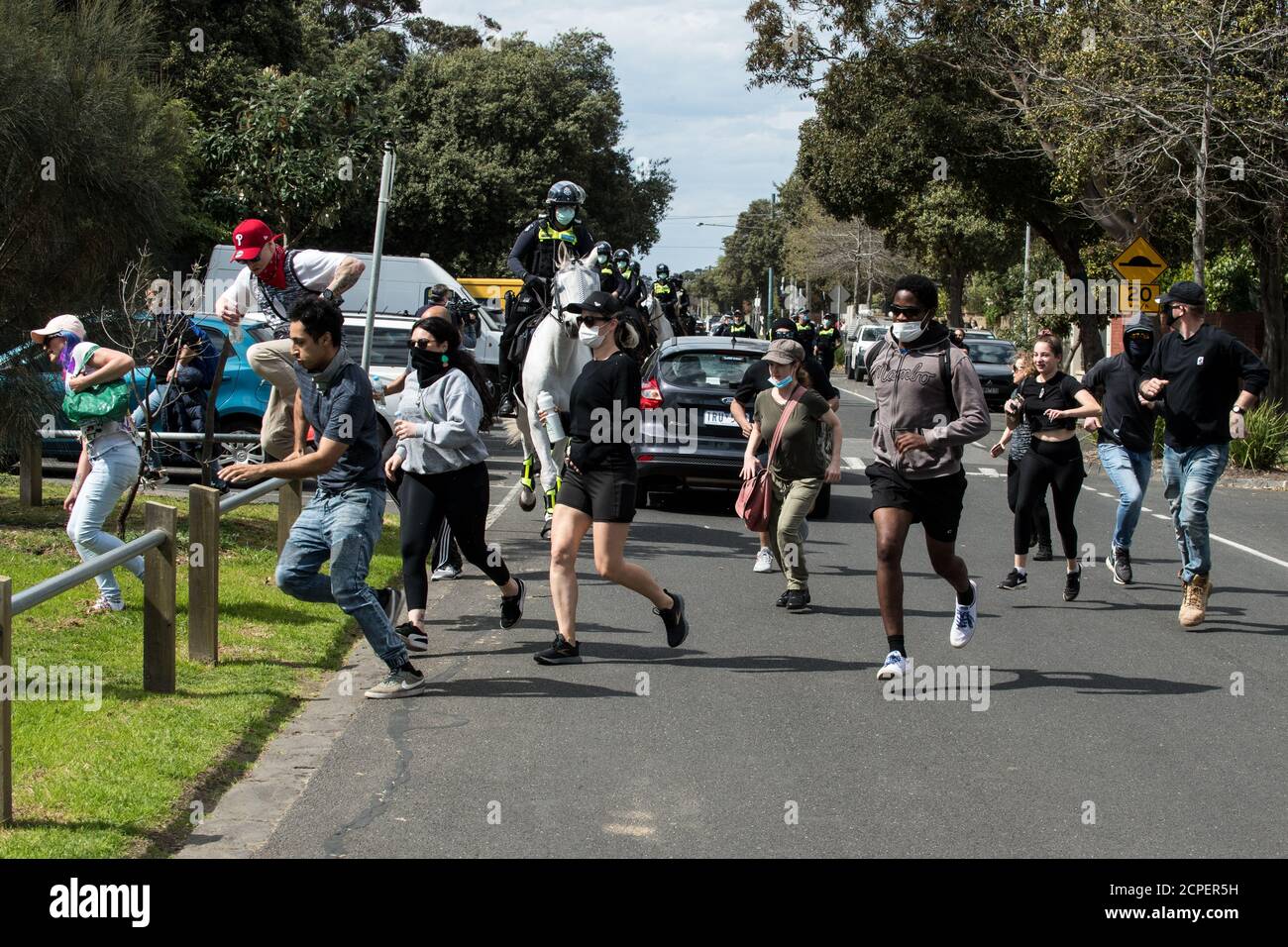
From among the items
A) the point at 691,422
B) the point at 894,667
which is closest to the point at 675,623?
the point at 894,667

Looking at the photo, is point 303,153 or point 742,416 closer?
point 742,416

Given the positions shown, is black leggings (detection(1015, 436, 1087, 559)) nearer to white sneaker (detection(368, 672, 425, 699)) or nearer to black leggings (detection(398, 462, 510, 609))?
black leggings (detection(398, 462, 510, 609))

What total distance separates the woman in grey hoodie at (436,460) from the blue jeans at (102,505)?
1.65 metres

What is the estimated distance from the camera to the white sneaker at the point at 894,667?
805 cm

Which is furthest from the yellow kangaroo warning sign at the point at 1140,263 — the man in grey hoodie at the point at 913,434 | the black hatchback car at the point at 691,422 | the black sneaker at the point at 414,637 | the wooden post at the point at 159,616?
the wooden post at the point at 159,616

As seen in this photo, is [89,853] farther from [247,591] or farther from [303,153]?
[303,153]

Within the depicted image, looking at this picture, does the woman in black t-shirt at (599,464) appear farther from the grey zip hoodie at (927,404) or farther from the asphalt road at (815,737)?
the grey zip hoodie at (927,404)

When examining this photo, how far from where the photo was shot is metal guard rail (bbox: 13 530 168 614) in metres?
5.62

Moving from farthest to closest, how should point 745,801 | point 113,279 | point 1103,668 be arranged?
point 113,279 → point 1103,668 → point 745,801

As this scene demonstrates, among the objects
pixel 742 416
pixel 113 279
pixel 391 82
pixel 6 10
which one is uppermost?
pixel 391 82

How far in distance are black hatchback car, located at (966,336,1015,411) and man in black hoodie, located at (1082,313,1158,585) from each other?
23.1m

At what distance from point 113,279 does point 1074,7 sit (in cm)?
2096

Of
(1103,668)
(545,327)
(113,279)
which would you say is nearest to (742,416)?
(545,327)

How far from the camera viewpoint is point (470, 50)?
56188mm
